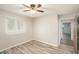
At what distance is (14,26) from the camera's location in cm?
146

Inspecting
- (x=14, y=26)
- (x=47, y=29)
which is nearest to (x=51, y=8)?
(x=47, y=29)

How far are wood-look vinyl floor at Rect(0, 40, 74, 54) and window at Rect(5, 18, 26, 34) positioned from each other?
25 centimetres

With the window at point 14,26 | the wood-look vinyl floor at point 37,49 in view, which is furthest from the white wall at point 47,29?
the window at point 14,26

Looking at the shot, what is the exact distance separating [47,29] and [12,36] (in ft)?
1.96

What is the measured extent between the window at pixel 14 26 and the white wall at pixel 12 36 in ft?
0.17

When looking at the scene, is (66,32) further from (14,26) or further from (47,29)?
(14,26)

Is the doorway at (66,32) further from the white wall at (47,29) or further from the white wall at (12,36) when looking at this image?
the white wall at (12,36)

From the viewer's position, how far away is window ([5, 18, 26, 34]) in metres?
1.42

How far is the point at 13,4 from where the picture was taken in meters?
1.40

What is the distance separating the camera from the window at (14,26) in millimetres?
1421

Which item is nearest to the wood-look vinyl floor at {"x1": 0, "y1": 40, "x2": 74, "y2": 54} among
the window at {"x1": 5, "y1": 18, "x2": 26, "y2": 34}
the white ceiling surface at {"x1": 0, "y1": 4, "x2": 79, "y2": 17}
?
the window at {"x1": 5, "y1": 18, "x2": 26, "y2": 34}

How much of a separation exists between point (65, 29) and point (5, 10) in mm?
1008
